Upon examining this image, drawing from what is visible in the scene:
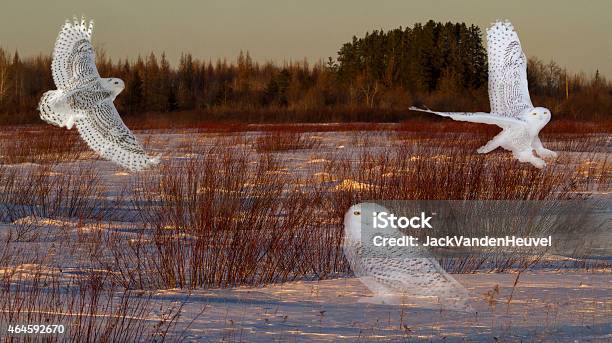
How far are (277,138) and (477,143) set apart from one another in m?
4.82

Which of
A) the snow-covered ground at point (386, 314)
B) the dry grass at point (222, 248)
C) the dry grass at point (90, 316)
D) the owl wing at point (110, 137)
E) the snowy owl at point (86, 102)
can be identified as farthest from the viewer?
the dry grass at point (222, 248)

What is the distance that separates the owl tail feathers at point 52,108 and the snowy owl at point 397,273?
187 cm

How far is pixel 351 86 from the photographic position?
148 ft

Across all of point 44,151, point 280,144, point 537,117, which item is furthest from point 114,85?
point 280,144

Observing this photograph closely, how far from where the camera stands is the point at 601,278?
5359mm

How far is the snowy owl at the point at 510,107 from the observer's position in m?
3.78

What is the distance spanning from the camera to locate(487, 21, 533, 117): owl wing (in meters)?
4.56

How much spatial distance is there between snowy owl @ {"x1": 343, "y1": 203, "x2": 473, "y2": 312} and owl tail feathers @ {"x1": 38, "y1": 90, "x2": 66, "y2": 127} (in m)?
1.87

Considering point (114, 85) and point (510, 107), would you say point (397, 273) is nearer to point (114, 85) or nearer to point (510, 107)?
point (510, 107)

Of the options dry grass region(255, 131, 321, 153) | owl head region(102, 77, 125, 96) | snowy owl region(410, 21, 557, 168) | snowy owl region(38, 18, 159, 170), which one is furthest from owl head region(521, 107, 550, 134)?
dry grass region(255, 131, 321, 153)

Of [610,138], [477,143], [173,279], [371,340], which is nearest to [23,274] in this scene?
[173,279]

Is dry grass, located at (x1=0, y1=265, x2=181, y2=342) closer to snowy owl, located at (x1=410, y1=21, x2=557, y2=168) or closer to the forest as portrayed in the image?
snowy owl, located at (x1=410, y1=21, x2=557, y2=168)

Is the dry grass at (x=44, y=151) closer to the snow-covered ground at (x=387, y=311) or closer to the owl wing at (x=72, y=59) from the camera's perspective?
the owl wing at (x=72, y=59)

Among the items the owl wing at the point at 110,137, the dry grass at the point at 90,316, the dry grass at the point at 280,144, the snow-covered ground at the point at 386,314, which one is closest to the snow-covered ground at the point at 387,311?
the snow-covered ground at the point at 386,314
